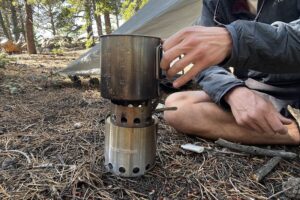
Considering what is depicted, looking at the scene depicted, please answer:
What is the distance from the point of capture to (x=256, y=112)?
132cm

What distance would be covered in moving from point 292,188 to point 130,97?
0.66 meters

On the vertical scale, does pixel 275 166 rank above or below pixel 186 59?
below

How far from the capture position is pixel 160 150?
4.93 ft

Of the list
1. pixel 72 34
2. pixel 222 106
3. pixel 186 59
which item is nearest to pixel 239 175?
pixel 222 106

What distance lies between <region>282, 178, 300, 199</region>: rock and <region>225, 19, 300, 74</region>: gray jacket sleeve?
0.42 metres

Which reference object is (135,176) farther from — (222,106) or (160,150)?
(222,106)

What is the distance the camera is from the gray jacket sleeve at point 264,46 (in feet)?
3.13

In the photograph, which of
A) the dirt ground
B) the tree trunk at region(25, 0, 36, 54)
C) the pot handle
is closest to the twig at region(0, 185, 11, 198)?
the dirt ground

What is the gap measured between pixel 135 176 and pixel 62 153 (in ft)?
1.46

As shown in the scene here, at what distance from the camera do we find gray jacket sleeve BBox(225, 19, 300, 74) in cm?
95

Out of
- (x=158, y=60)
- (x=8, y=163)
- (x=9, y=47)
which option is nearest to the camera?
(x=158, y=60)

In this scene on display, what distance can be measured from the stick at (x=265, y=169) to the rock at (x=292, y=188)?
0.35 feet

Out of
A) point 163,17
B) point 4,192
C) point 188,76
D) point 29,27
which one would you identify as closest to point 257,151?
point 188,76

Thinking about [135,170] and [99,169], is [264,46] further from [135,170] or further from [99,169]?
[99,169]
